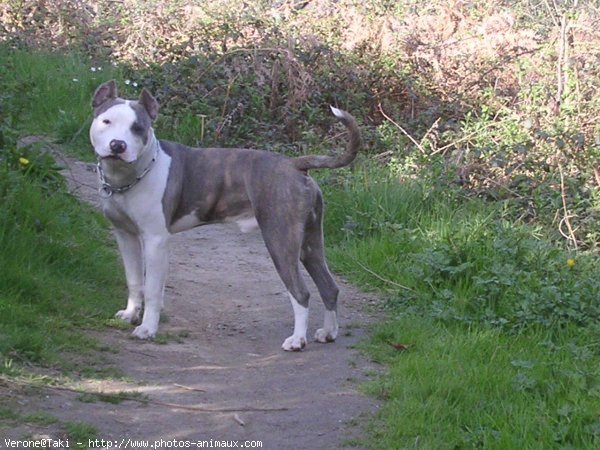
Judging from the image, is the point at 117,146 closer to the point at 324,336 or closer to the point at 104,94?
the point at 104,94

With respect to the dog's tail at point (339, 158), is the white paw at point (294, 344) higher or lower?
lower

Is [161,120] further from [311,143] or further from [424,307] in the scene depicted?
[424,307]

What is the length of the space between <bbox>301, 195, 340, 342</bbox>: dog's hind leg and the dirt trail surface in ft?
0.40

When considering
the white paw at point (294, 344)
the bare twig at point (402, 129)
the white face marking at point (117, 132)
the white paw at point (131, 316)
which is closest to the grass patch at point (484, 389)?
the white paw at point (294, 344)

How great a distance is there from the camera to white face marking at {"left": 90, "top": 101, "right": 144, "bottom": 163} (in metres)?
5.92

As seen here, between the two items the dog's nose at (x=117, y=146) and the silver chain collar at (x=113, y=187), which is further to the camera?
the silver chain collar at (x=113, y=187)

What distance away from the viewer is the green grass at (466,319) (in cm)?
504

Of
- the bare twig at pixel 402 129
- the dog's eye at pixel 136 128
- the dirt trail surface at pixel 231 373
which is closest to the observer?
the dirt trail surface at pixel 231 373

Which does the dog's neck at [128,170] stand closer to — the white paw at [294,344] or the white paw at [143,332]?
the white paw at [143,332]

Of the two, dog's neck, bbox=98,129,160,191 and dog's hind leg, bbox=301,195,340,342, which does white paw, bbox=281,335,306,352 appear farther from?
dog's neck, bbox=98,129,160,191

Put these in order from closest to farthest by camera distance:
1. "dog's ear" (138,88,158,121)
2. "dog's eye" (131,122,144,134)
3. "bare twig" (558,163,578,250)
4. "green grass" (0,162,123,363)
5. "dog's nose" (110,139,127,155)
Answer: "green grass" (0,162,123,363) < "dog's nose" (110,139,127,155) < "dog's eye" (131,122,144,134) < "dog's ear" (138,88,158,121) < "bare twig" (558,163,578,250)

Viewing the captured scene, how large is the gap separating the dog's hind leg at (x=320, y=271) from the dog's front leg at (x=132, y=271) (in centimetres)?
110

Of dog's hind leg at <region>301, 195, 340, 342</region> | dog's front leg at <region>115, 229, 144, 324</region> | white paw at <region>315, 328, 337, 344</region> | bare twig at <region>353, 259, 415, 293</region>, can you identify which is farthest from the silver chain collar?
bare twig at <region>353, 259, 415, 293</region>

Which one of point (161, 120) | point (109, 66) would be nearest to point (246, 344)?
point (161, 120)
